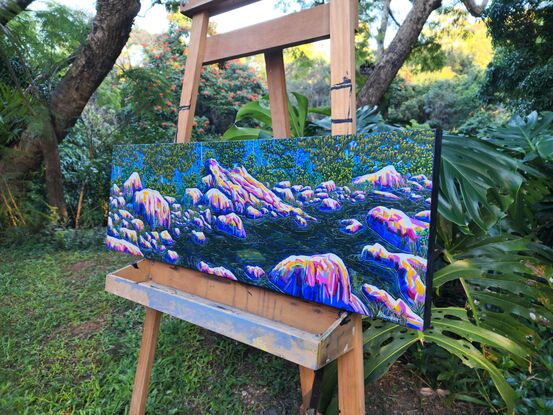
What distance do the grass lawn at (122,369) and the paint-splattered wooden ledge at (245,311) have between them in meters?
0.60

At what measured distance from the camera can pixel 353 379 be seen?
861 millimetres

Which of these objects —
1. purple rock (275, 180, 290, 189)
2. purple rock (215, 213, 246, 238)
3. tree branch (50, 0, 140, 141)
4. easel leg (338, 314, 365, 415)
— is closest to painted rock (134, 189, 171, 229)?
purple rock (215, 213, 246, 238)

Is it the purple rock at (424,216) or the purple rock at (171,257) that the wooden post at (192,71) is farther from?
the purple rock at (424,216)

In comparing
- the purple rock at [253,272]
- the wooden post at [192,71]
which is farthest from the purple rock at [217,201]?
the wooden post at [192,71]

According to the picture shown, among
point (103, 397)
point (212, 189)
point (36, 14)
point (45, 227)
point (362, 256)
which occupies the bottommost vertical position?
point (103, 397)

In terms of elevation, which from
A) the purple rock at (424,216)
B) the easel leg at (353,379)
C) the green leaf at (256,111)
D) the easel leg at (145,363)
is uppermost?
the green leaf at (256,111)

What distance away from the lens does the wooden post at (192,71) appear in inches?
→ 46.9

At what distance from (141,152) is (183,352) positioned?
3.62 feet

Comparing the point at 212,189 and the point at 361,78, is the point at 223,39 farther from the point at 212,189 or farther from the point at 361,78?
the point at 361,78

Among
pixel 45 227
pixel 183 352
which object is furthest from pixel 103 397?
pixel 45 227

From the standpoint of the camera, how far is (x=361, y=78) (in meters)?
5.27

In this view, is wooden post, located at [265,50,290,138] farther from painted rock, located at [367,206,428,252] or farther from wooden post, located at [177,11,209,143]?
painted rock, located at [367,206,428,252]

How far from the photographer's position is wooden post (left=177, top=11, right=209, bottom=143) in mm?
1191

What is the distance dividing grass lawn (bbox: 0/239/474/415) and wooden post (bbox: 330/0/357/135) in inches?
43.7
